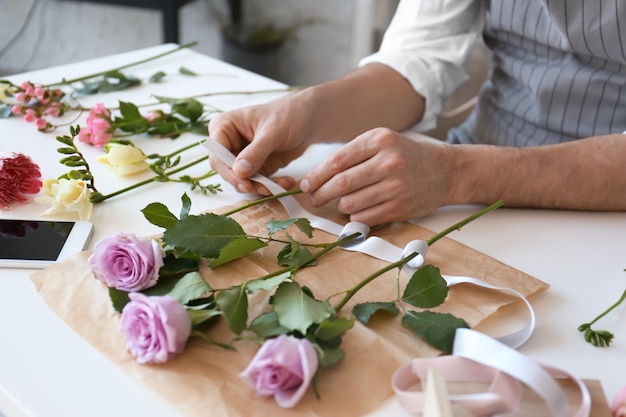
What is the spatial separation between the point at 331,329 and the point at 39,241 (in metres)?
0.40

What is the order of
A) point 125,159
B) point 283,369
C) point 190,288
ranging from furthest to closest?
point 125,159, point 190,288, point 283,369

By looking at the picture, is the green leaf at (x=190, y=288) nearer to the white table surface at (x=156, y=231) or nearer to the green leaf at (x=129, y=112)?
the white table surface at (x=156, y=231)

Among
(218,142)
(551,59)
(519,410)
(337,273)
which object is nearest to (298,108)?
(218,142)

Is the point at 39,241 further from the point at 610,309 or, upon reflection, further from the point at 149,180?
the point at 610,309

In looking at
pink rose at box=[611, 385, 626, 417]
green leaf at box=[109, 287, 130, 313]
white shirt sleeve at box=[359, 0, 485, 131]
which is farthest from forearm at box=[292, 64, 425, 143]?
pink rose at box=[611, 385, 626, 417]

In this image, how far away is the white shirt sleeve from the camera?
4.42ft

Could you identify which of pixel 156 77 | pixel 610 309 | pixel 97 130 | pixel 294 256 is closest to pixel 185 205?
pixel 294 256

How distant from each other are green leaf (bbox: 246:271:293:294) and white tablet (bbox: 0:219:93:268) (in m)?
0.25

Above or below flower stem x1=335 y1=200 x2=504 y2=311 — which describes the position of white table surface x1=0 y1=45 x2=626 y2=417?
below

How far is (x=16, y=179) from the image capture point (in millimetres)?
975

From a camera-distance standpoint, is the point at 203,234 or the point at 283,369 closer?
the point at 283,369

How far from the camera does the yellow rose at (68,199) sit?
3.08ft

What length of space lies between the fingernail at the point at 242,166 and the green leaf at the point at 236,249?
194 millimetres

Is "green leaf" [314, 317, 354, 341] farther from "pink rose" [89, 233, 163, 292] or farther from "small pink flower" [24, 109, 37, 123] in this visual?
"small pink flower" [24, 109, 37, 123]
